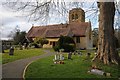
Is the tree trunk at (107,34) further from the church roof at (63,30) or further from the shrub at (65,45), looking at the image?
the church roof at (63,30)

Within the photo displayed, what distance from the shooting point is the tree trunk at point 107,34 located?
1969cm

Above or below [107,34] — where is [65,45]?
below

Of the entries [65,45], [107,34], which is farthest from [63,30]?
[107,34]

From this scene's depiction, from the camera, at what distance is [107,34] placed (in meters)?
20.1

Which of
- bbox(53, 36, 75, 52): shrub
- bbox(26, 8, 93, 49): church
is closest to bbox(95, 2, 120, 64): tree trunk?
bbox(53, 36, 75, 52): shrub

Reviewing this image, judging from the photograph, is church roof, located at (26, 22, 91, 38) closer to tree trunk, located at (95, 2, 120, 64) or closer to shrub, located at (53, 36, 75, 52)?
shrub, located at (53, 36, 75, 52)

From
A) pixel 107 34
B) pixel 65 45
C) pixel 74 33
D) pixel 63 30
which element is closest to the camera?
pixel 107 34

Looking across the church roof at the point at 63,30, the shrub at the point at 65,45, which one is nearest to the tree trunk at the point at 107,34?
the shrub at the point at 65,45

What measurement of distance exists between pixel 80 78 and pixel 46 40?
4709cm

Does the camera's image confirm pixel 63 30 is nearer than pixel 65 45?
No

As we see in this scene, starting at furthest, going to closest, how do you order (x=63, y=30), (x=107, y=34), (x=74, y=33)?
(x=74, y=33) → (x=63, y=30) → (x=107, y=34)

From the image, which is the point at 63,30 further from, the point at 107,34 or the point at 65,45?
the point at 107,34

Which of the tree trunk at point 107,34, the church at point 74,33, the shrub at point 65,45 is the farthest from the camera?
the church at point 74,33

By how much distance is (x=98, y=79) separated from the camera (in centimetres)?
1419
